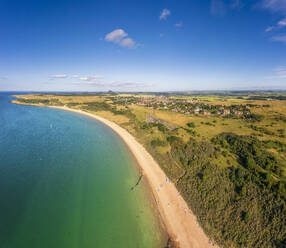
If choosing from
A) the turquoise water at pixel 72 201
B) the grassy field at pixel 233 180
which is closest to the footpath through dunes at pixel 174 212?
the grassy field at pixel 233 180

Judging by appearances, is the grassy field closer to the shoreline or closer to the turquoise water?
the shoreline

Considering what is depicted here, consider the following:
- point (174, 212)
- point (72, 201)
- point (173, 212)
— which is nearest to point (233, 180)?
point (174, 212)

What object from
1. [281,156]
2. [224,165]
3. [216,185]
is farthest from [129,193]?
[281,156]

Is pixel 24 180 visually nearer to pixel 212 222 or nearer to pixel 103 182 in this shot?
pixel 103 182

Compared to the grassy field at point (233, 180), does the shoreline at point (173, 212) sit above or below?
below

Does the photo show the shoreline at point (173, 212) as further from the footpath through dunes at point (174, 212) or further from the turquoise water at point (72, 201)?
the turquoise water at point (72, 201)

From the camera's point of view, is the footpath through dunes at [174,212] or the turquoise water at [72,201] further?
the footpath through dunes at [174,212]

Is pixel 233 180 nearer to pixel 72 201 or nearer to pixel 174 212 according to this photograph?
pixel 174 212

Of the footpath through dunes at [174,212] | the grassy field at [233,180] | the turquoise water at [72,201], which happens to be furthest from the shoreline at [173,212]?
the turquoise water at [72,201]

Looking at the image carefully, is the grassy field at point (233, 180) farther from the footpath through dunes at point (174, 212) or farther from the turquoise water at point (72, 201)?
the turquoise water at point (72, 201)
